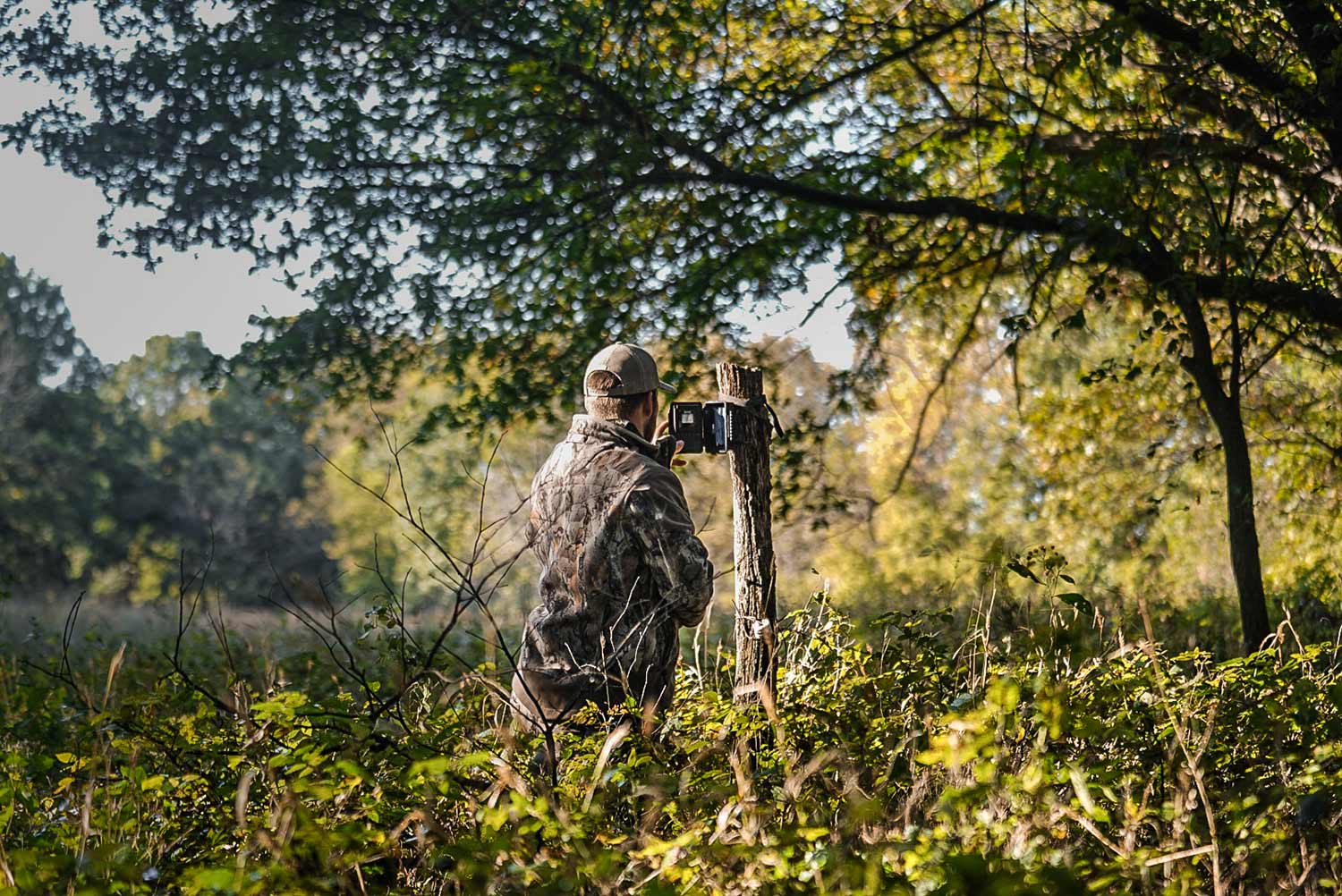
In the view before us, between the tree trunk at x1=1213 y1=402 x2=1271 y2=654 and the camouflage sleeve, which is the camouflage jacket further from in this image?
the tree trunk at x1=1213 y1=402 x2=1271 y2=654

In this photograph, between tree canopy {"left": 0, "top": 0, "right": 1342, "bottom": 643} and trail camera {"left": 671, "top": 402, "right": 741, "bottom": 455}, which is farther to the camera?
tree canopy {"left": 0, "top": 0, "right": 1342, "bottom": 643}

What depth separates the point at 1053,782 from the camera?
3.62 meters

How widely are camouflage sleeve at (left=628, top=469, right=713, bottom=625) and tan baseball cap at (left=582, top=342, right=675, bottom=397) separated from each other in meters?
0.34

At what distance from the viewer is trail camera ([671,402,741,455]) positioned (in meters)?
5.32

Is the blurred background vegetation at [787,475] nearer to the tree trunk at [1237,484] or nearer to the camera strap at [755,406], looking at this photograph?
the tree trunk at [1237,484]

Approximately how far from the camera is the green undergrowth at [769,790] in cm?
280

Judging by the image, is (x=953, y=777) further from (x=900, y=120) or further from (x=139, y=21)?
(x=139, y=21)

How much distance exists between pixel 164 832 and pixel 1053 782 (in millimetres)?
2390

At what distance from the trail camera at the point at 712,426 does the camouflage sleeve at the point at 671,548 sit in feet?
2.37

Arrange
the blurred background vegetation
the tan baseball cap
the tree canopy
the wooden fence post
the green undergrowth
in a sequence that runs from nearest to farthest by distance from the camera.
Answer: the green undergrowth
the tan baseball cap
the wooden fence post
the tree canopy
the blurred background vegetation

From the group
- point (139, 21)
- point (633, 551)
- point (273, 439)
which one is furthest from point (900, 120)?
point (273, 439)

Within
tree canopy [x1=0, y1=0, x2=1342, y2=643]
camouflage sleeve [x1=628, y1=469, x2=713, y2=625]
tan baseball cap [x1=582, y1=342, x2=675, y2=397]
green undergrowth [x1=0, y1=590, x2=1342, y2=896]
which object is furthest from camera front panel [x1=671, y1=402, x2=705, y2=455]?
tree canopy [x1=0, y1=0, x2=1342, y2=643]

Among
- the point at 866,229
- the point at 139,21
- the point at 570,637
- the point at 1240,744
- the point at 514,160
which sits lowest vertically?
the point at 1240,744

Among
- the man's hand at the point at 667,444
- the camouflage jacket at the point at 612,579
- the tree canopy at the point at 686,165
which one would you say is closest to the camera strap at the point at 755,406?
the man's hand at the point at 667,444
